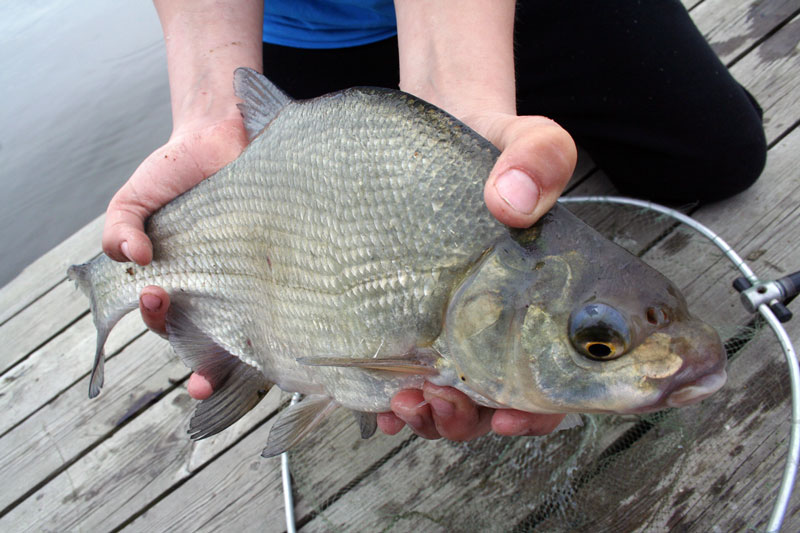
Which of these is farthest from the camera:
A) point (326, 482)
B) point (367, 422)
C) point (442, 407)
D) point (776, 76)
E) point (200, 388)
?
point (776, 76)

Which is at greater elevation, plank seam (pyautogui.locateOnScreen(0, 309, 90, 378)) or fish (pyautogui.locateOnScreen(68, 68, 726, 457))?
fish (pyautogui.locateOnScreen(68, 68, 726, 457))

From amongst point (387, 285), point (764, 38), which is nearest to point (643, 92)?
point (764, 38)

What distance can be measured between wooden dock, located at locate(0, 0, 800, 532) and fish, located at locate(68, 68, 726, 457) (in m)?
0.54

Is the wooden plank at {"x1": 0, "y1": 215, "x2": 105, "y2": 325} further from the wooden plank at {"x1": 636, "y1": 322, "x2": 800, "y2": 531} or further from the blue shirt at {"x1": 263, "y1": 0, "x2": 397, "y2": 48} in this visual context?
the wooden plank at {"x1": 636, "y1": 322, "x2": 800, "y2": 531}

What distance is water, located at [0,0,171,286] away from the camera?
6219 millimetres

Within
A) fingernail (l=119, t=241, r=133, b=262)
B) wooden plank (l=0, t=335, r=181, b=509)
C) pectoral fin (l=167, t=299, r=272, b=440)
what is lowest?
wooden plank (l=0, t=335, r=181, b=509)

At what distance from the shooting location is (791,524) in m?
1.65

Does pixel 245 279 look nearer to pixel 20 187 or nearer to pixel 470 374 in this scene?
pixel 470 374

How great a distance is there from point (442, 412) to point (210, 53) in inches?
73.7

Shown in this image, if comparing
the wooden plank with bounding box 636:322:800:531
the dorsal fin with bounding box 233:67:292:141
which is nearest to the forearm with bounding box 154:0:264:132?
the dorsal fin with bounding box 233:67:292:141

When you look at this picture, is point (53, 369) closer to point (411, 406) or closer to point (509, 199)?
point (411, 406)

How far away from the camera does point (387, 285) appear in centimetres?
130

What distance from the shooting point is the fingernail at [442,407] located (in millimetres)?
1374

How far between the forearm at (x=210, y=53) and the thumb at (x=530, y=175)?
1.58 metres
